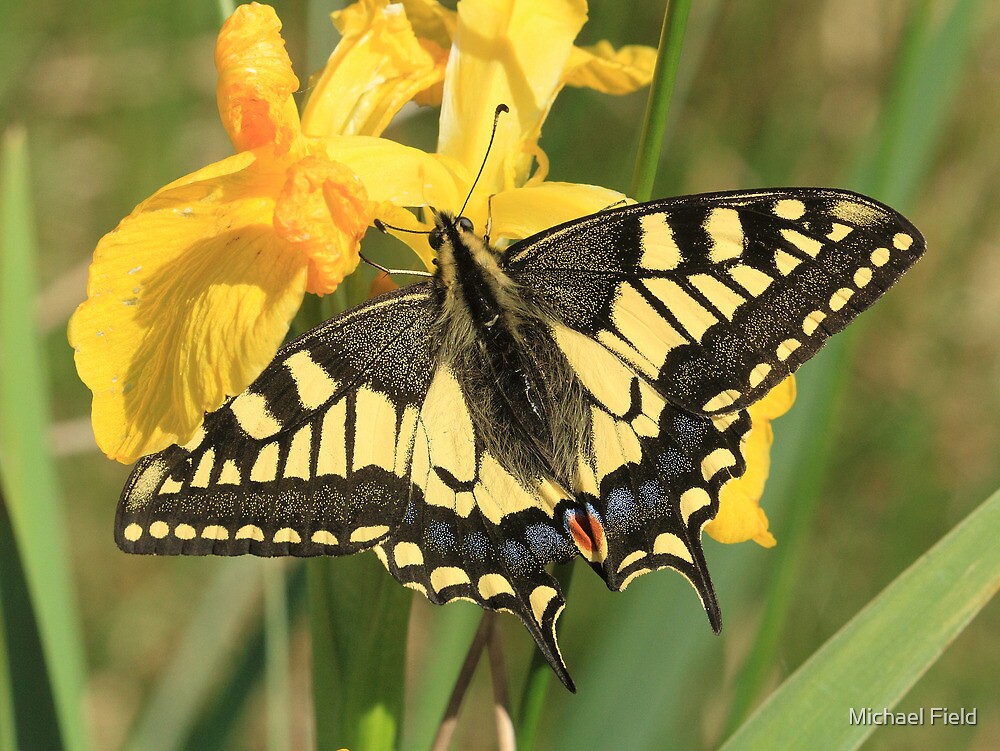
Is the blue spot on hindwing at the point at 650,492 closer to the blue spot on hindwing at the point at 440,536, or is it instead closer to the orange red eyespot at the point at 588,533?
the orange red eyespot at the point at 588,533

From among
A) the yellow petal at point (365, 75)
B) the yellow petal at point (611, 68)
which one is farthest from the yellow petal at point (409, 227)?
the yellow petal at point (611, 68)

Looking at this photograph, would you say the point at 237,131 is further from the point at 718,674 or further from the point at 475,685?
the point at 475,685

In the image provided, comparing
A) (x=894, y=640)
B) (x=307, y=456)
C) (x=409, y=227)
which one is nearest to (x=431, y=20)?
(x=409, y=227)

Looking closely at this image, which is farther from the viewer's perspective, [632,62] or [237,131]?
[632,62]

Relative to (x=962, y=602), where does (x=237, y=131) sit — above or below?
above

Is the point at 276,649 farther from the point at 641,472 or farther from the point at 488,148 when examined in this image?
the point at 488,148

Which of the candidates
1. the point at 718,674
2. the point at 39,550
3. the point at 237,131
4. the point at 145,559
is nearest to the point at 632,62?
the point at 237,131
